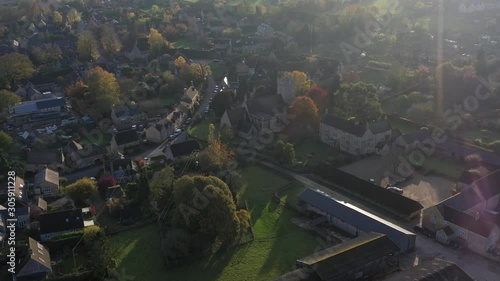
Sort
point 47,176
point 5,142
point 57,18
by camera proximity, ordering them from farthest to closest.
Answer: point 57,18 → point 5,142 → point 47,176

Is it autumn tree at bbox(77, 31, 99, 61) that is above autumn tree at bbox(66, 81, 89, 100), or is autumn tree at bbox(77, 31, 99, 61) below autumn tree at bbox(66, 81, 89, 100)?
above

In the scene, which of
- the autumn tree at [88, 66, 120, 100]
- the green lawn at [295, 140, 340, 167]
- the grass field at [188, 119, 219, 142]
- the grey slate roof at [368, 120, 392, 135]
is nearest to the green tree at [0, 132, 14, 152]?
the autumn tree at [88, 66, 120, 100]

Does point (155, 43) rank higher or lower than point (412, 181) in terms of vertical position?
higher

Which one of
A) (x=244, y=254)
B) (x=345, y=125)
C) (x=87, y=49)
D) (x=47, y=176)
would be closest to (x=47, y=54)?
(x=87, y=49)

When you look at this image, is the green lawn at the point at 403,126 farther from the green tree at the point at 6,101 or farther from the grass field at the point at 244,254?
the green tree at the point at 6,101

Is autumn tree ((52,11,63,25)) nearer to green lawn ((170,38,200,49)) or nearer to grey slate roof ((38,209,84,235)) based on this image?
green lawn ((170,38,200,49))

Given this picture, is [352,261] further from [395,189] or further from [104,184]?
[104,184]
